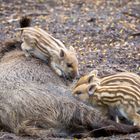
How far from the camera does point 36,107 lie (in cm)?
665

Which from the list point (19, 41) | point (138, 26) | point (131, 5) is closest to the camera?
point (19, 41)

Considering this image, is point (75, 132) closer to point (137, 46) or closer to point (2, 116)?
point (2, 116)

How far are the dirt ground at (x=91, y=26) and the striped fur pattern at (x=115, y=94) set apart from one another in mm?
1581

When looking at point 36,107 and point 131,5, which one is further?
point 131,5

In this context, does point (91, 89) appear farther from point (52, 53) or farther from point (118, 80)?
point (52, 53)

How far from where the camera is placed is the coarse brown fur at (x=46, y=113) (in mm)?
6578

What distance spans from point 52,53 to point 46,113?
919 mm

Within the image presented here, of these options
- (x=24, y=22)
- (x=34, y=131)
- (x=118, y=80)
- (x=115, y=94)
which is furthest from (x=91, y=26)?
(x=34, y=131)

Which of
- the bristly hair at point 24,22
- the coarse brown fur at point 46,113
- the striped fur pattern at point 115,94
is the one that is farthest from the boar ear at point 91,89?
the bristly hair at point 24,22

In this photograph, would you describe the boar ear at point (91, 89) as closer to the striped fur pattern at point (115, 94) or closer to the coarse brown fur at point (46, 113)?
the striped fur pattern at point (115, 94)

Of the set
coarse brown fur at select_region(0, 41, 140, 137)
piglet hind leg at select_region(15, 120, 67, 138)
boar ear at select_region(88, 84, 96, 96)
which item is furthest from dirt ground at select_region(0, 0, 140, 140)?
piglet hind leg at select_region(15, 120, 67, 138)

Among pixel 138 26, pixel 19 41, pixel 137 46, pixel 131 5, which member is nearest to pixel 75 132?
pixel 19 41

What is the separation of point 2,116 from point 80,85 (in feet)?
3.06

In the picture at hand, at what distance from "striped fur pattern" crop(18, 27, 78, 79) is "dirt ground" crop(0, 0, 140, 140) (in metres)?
1.21
